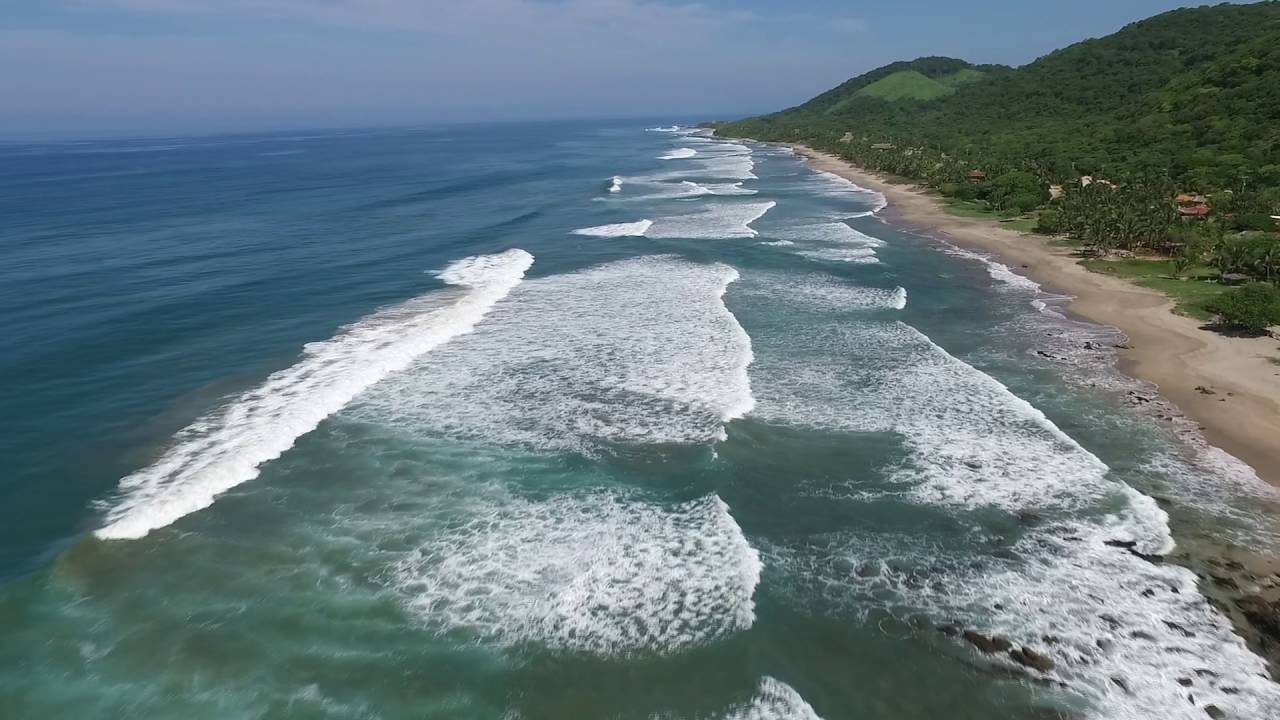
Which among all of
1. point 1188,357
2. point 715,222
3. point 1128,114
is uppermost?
point 1128,114

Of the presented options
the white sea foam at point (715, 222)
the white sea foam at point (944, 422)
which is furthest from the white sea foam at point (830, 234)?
the white sea foam at point (944, 422)

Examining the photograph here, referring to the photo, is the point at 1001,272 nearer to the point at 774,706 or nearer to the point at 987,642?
the point at 987,642

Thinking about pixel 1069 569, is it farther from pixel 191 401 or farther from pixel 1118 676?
pixel 191 401

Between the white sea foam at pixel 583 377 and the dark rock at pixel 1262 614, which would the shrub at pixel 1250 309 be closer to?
the white sea foam at pixel 583 377

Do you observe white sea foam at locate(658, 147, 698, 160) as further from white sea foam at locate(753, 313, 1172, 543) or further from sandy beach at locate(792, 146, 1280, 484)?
white sea foam at locate(753, 313, 1172, 543)

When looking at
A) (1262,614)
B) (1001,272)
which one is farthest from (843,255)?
(1262,614)

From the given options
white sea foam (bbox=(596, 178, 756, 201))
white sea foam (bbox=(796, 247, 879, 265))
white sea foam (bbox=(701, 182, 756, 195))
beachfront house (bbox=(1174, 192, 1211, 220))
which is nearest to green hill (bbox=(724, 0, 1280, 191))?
beachfront house (bbox=(1174, 192, 1211, 220))
